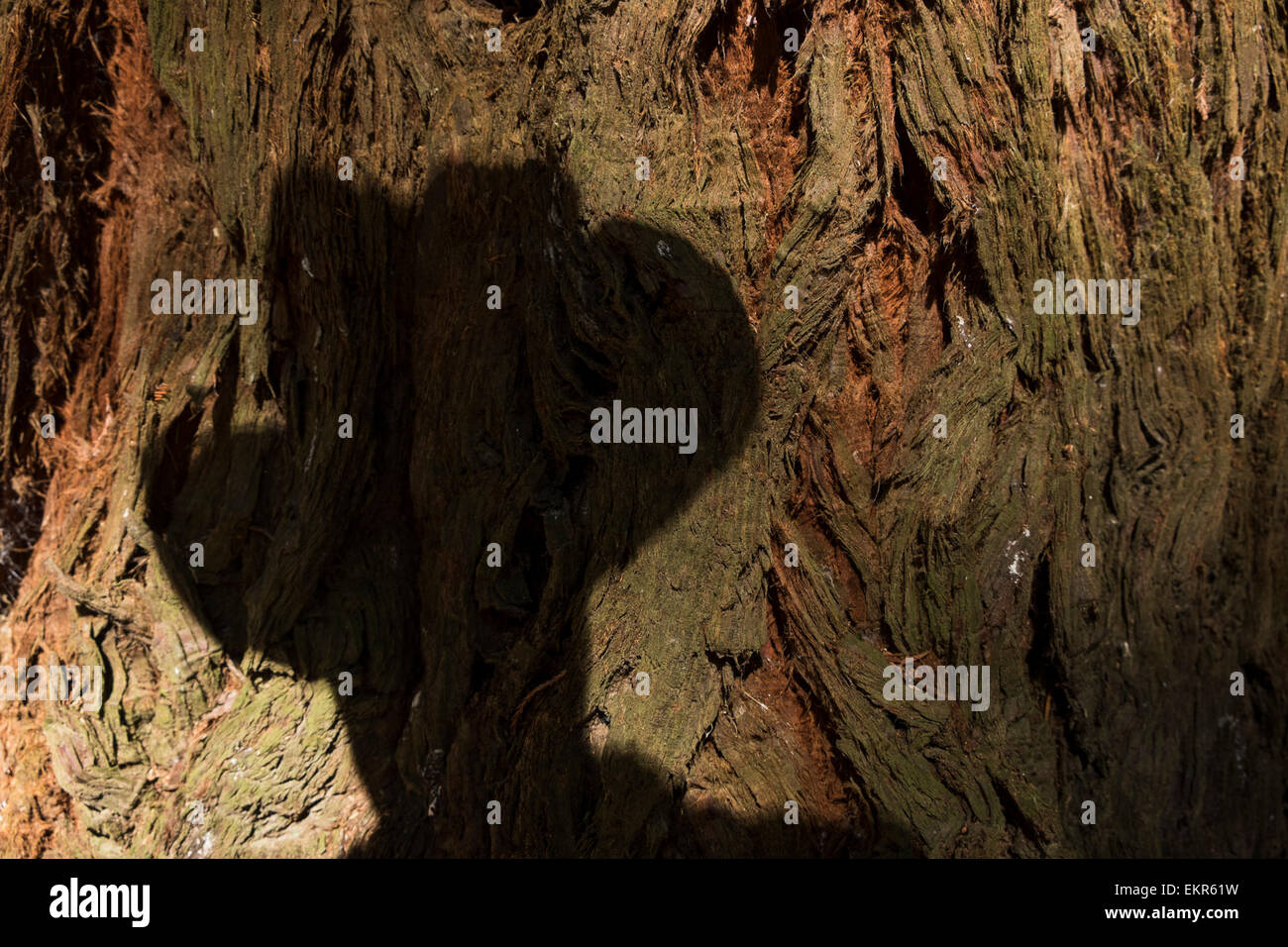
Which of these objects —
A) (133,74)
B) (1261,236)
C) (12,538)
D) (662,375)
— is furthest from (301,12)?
(1261,236)

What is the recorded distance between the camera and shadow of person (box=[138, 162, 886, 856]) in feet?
8.03

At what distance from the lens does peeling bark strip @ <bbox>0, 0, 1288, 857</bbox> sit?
2305mm

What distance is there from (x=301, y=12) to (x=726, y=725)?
2817 mm

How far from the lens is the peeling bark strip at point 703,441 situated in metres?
2.30

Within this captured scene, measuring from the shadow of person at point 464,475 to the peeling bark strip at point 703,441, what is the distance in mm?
16

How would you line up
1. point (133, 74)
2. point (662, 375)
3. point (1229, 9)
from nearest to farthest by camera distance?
point (1229, 9) < point (662, 375) < point (133, 74)

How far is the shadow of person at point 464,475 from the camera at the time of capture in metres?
2.45

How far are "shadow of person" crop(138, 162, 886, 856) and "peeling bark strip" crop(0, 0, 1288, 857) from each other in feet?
0.05

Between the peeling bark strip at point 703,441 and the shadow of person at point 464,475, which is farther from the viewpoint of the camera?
the shadow of person at point 464,475

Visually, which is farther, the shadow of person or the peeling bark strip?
the shadow of person

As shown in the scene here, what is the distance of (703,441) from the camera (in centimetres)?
245

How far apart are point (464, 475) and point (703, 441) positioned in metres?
0.85

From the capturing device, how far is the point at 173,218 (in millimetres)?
3033

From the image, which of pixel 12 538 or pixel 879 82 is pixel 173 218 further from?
pixel 879 82
